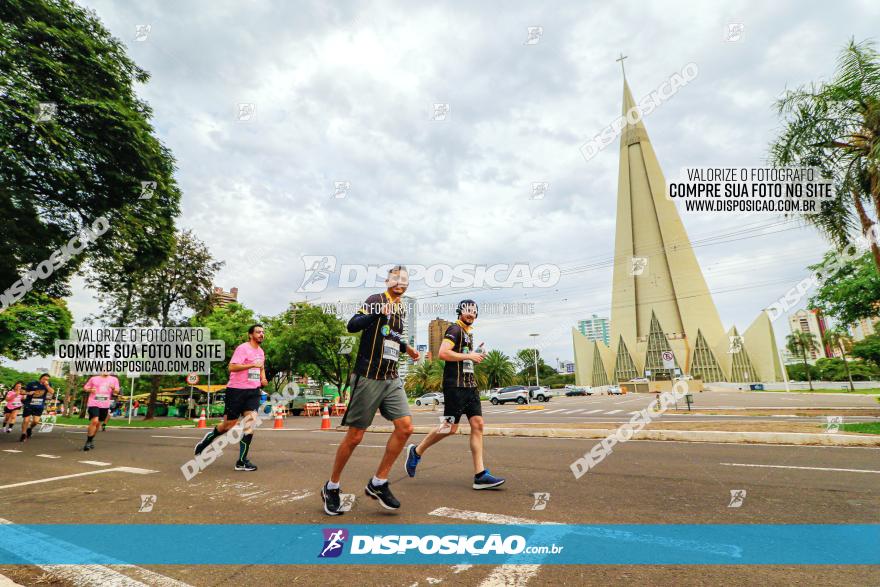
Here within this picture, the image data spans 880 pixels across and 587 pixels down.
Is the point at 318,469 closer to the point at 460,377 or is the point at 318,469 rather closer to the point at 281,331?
the point at 460,377

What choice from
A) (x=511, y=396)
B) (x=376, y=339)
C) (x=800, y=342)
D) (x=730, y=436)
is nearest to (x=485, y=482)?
(x=376, y=339)

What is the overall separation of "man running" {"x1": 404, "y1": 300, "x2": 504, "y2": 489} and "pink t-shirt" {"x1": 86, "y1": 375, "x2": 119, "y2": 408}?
8.73 m

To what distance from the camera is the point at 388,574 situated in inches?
94.2

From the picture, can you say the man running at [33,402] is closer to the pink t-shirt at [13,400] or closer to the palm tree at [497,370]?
the pink t-shirt at [13,400]

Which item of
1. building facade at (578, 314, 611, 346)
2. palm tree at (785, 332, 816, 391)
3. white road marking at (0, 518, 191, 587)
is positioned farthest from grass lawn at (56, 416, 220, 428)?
building facade at (578, 314, 611, 346)

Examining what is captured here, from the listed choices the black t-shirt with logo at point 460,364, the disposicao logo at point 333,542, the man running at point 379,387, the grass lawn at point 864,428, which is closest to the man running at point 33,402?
the man running at point 379,387

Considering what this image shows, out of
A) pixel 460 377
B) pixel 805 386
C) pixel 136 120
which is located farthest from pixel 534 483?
pixel 805 386

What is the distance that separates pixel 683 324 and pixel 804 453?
82.9 m

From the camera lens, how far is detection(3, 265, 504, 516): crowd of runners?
3625mm

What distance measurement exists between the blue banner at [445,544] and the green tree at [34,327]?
17783 millimetres

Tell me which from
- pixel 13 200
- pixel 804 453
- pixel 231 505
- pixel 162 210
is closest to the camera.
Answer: pixel 231 505

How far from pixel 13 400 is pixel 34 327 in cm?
379

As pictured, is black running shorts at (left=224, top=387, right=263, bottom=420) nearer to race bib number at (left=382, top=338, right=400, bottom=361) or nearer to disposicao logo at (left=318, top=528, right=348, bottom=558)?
race bib number at (left=382, top=338, right=400, bottom=361)

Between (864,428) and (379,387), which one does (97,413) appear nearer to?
(379,387)
